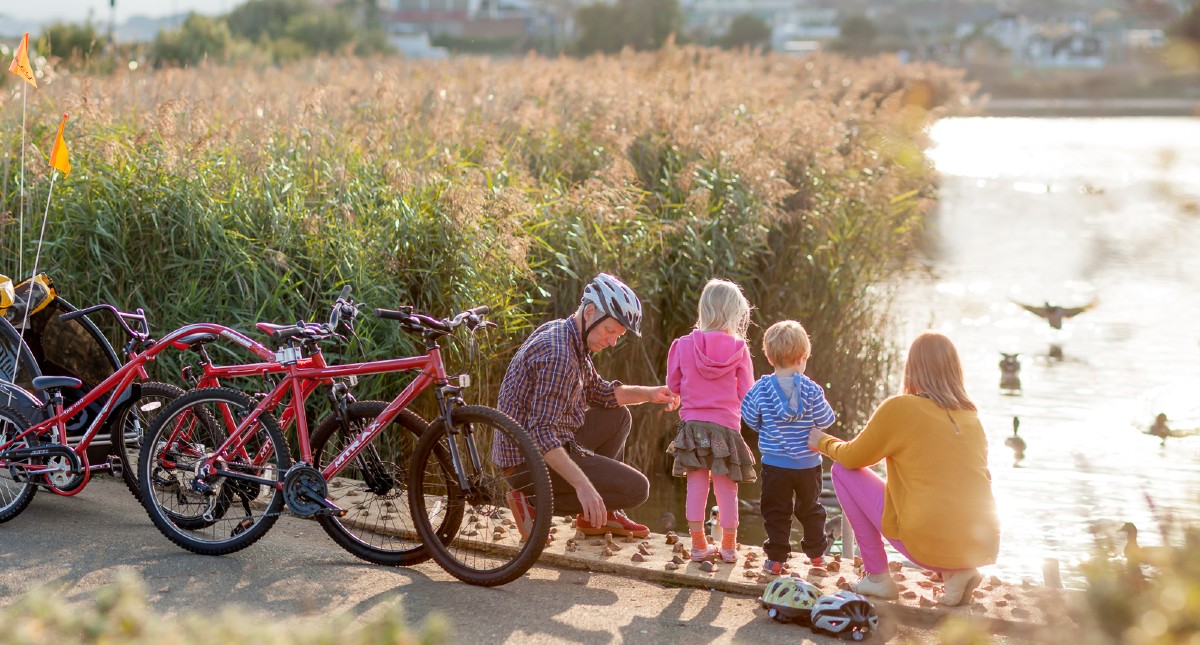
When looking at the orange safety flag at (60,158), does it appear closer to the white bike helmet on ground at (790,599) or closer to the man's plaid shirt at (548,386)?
the man's plaid shirt at (548,386)

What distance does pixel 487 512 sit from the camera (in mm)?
5812

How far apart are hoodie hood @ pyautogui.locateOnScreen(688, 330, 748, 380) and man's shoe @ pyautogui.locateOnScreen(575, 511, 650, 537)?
837mm

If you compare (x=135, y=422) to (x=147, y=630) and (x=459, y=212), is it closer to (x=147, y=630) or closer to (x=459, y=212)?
(x=459, y=212)

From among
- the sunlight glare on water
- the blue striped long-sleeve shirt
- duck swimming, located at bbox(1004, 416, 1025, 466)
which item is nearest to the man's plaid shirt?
the blue striped long-sleeve shirt

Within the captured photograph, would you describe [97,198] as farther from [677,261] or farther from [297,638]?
[297,638]

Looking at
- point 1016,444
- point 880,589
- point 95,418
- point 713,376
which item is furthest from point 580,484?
point 1016,444

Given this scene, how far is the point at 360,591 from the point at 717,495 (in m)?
1.61

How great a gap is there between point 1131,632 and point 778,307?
7.36 metres

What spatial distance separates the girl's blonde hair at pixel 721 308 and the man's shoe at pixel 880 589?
4.09ft

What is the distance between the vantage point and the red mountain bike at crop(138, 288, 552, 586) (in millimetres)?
5398

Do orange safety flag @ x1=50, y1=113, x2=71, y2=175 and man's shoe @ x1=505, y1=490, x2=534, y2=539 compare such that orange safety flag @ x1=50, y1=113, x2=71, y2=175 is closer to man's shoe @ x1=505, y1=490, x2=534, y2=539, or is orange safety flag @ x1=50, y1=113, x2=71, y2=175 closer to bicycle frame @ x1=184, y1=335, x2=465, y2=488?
bicycle frame @ x1=184, y1=335, x2=465, y2=488

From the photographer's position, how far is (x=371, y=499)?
593cm

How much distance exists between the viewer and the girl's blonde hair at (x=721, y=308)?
5.81 metres

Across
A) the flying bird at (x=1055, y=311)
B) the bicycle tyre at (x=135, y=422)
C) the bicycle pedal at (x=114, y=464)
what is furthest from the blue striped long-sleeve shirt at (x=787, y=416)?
the flying bird at (x=1055, y=311)
